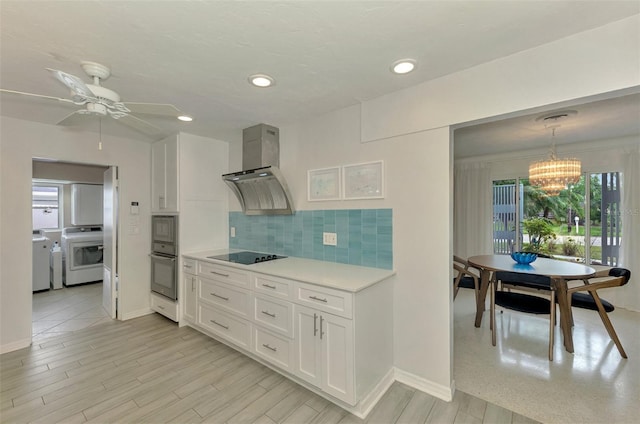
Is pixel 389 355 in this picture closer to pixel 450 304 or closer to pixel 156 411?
pixel 450 304

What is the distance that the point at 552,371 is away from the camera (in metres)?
2.34

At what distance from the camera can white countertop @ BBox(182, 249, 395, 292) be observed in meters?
1.94

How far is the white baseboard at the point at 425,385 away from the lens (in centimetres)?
200

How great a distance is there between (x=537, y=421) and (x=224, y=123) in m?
3.60

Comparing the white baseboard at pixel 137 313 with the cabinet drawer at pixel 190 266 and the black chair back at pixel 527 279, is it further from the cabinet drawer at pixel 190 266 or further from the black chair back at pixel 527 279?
the black chair back at pixel 527 279

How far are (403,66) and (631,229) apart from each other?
4400 millimetres

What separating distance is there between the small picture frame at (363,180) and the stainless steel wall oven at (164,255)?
7.13 feet

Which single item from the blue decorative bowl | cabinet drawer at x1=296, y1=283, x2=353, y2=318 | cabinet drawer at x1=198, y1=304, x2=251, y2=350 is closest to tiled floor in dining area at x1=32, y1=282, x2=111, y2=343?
cabinet drawer at x1=198, y1=304, x2=251, y2=350

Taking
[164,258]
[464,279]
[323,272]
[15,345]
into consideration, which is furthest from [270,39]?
[15,345]

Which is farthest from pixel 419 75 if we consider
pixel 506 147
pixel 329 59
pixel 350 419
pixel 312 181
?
pixel 506 147

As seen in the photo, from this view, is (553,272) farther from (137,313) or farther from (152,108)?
(137,313)

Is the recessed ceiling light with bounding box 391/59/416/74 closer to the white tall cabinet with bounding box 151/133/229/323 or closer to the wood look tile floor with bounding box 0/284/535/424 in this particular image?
the wood look tile floor with bounding box 0/284/535/424

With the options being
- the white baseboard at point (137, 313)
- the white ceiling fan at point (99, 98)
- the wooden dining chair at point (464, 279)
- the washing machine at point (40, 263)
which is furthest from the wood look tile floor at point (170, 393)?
the washing machine at point (40, 263)

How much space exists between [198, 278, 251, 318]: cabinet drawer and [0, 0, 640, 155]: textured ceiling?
1777 mm
